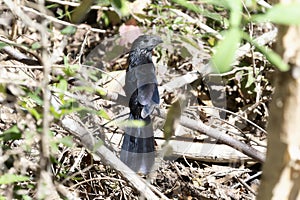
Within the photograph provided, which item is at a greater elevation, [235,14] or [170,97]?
[235,14]

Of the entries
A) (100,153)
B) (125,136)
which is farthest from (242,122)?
(100,153)

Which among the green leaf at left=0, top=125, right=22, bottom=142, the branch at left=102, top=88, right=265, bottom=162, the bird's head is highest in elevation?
the bird's head

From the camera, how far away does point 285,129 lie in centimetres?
135

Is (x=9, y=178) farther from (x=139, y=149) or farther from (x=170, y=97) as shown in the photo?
(x=170, y=97)

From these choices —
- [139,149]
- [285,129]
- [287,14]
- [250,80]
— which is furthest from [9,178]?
[250,80]

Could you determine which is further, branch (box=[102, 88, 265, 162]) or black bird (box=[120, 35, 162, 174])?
black bird (box=[120, 35, 162, 174])

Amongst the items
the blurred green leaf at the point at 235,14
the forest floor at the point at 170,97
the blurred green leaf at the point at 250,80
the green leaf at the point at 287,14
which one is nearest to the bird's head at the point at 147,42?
the forest floor at the point at 170,97

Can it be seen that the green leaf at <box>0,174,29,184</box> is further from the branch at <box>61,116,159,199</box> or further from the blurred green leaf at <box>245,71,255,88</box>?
the blurred green leaf at <box>245,71,255,88</box>

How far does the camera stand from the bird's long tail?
113 inches

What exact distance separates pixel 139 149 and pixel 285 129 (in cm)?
159

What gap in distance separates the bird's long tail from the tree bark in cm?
143

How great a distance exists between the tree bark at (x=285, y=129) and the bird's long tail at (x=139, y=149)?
1425mm

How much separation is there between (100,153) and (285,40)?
1.12 meters

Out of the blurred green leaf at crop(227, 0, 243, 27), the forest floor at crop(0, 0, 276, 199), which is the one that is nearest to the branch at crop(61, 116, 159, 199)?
the forest floor at crop(0, 0, 276, 199)
